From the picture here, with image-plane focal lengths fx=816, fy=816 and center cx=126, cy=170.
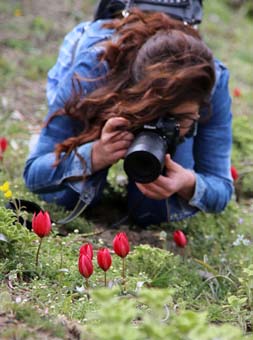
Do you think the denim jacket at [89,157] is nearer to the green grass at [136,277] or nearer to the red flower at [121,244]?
the green grass at [136,277]

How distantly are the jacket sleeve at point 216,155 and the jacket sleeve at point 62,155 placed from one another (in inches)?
16.6

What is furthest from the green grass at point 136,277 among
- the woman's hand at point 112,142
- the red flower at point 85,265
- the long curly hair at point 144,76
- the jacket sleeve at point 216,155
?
the long curly hair at point 144,76

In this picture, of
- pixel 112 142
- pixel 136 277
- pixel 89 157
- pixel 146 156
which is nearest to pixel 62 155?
pixel 89 157

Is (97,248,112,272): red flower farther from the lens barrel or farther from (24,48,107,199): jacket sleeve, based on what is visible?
(24,48,107,199): jacket sleeve

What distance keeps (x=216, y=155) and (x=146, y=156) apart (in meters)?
0.82

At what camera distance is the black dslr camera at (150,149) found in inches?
99.8

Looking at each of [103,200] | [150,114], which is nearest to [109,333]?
[150,114]

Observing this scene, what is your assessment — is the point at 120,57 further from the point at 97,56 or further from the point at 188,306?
the point at 188,306

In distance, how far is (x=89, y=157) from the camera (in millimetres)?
2943

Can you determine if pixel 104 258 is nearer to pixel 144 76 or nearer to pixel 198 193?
pixel 144 76

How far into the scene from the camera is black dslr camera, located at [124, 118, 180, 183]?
2535 millimetres

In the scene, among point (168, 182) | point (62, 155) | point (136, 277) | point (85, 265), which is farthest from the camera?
point (62, 155)

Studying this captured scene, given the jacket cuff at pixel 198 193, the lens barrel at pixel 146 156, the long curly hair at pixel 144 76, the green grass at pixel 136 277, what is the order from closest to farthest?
the green grass at pixel 136 277, the lens barrel at pixel 146 156, the long curly hair at pixel 144 76, the jacket cuff at pixel 198 193

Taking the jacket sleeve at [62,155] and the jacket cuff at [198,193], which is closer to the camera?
the jacket sleeve at [62,155]
